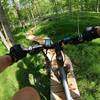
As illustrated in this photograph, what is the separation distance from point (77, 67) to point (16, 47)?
8796 millimetres

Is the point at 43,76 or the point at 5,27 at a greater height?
the point at 5,27

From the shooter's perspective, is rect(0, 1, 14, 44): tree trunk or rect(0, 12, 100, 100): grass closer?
rect(0, 12, 100, 100): grass

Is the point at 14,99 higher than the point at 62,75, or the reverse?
the point at 14,99

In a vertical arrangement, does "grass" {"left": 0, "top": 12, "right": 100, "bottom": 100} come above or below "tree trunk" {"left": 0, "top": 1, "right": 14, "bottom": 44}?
below

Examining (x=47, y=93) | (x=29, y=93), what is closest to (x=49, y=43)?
(x=29, y=93)

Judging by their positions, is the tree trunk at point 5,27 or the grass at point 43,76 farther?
the tree trunk at point 5,27

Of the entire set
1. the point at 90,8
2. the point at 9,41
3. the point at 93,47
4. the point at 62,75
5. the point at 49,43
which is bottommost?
the point at 90,8

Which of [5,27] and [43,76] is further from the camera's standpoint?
[5,27]

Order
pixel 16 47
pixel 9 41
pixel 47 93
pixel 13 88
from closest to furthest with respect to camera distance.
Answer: pixel 16 47
pixel 47 93
pixel 13 88
pixel 9 41

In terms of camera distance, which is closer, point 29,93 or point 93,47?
point 29,93

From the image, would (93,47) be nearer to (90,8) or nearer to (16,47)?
(16,47)

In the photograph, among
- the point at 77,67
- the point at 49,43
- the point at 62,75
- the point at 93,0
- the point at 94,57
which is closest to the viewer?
the point at 49,43

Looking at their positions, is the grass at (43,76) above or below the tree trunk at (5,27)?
below

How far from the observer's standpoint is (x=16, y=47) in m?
2.75
